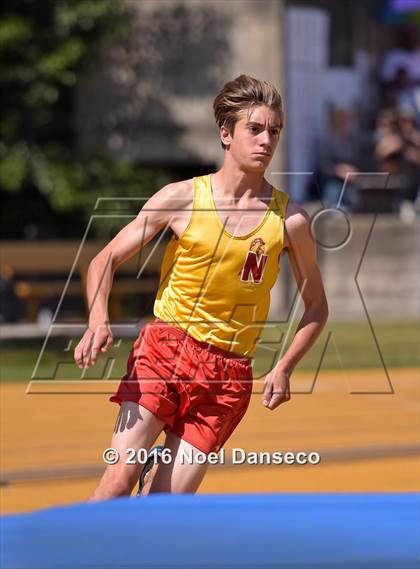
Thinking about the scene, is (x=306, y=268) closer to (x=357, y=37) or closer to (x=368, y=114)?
(x=368, y=114)

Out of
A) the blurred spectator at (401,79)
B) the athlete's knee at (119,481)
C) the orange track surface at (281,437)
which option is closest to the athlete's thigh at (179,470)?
the athlete's knee at (119,481)

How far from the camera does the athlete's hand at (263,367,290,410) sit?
5125 mm

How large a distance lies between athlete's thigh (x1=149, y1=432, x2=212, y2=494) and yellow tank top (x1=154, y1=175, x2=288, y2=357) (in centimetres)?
42

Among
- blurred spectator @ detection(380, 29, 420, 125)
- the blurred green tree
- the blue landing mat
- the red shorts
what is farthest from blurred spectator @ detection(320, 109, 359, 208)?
the red shorts

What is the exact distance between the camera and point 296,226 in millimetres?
5117

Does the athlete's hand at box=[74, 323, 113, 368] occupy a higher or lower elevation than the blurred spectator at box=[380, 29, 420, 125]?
higher

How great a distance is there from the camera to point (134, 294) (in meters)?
19.4

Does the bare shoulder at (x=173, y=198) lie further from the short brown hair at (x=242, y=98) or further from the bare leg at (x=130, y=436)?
the bare leg at (x=130, y=436)

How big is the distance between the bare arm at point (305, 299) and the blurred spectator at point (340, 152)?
48.3ft

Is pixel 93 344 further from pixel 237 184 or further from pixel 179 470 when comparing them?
pixel 237 184

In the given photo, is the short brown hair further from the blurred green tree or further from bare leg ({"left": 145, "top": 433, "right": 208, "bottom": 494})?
the blurred green tree

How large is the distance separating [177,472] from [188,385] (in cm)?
36

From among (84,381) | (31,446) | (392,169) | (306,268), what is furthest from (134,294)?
(306,268)

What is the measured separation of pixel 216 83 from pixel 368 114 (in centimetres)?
267
